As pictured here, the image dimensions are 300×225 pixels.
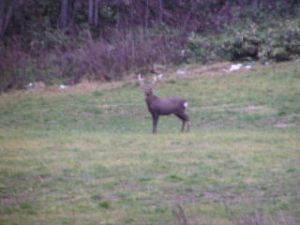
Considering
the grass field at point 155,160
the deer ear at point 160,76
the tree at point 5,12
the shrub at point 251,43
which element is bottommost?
the grass field at point 155,160

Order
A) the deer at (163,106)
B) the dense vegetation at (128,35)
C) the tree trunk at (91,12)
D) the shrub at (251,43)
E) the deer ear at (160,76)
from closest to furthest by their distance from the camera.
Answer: the deer at (163,106) < the deer ear at (160,76) < the shrub at (251,43) < the dense vegetation at (128,35) < the tree trunk at (91,12)

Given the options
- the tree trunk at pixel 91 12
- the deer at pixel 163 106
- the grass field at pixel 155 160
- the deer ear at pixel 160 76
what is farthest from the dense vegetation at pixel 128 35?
the deer at pixel 163 106

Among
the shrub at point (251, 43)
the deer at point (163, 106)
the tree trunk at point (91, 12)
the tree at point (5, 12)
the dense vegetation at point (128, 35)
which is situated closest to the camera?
the deer at point (163, 106)

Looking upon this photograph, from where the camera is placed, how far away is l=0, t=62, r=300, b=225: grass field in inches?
433

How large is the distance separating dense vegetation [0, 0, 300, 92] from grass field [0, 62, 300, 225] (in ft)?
17.3

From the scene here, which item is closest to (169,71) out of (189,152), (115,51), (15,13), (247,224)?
(115,51)

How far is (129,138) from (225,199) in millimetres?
6883

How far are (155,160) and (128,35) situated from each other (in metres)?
21.8

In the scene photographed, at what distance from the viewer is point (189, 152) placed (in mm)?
15648

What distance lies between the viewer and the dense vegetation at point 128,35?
32.6 m

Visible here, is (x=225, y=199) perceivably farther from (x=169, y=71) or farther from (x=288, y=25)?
(x=288, y=25)

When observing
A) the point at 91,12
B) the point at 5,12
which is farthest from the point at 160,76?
the point at 5,12

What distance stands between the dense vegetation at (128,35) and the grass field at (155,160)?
5287mm

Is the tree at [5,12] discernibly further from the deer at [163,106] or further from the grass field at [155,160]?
the deer at [163,106]
